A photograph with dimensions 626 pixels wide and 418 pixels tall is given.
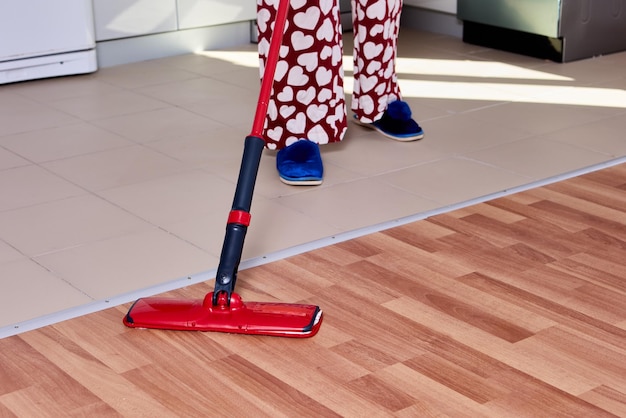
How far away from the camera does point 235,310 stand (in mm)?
1529

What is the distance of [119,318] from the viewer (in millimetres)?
1584

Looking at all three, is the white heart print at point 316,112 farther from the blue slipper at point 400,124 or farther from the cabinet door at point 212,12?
the cabinet door at point 212,12

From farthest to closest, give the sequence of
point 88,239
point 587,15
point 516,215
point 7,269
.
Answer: point 587,15 < point 516,215 < point 88,239 < point 7,269

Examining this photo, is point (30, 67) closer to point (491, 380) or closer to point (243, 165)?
point (243, 165)

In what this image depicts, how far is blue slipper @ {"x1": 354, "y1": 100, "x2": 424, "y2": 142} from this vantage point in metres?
2.49

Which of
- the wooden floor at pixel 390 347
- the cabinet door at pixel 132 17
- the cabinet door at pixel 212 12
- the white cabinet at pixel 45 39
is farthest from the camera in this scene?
the cabinet door at pixel 212 12

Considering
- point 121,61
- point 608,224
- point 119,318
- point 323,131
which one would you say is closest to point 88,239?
point 119,318

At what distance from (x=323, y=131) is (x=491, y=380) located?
100cm

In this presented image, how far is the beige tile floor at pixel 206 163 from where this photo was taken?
70.8 inches

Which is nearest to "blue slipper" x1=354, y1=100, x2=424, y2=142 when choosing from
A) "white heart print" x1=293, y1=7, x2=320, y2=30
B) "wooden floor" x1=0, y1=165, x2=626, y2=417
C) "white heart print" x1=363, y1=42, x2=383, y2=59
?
"white heart print" x1=363, y1=42, x2=383, y2=59

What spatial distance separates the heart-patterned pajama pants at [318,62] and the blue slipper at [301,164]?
0.11ft

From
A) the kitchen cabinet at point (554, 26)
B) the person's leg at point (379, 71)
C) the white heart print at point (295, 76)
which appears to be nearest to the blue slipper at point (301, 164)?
the white heart print at point (295, 76)

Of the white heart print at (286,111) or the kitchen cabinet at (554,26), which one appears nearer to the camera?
the white heart print at (286,111)

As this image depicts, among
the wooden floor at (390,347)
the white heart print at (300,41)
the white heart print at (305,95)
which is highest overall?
the white heart print at (300,41)
